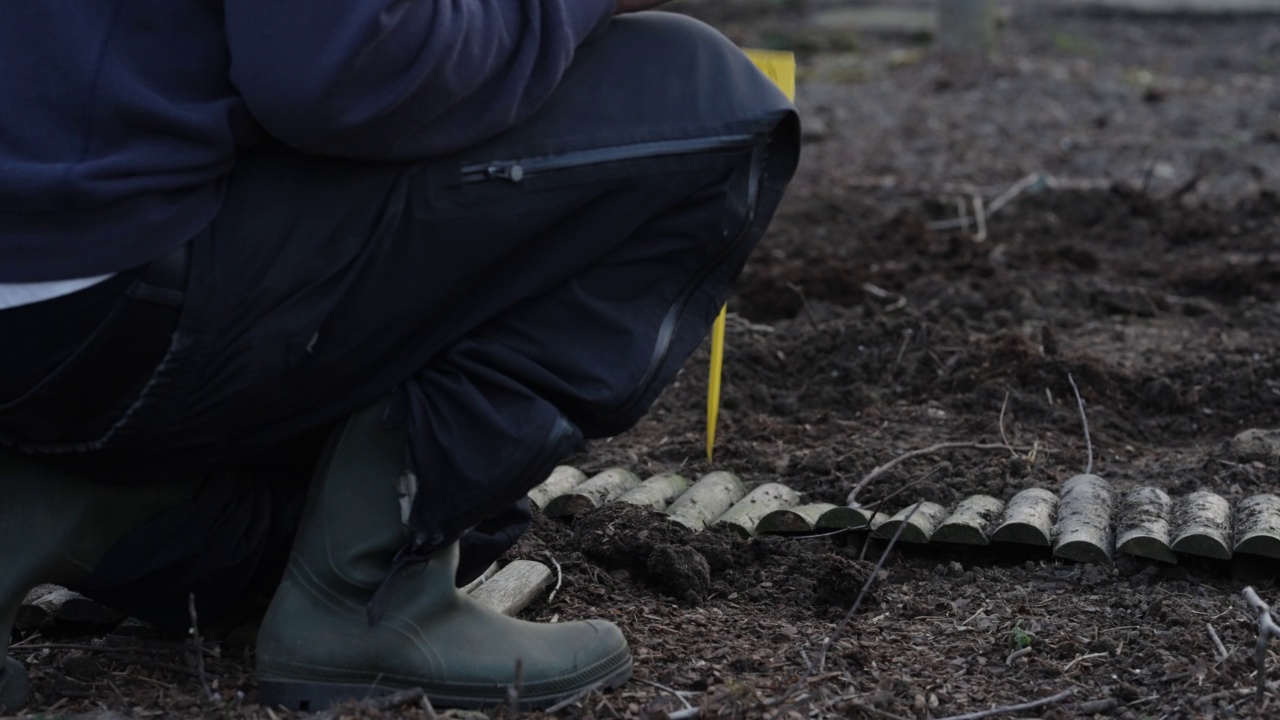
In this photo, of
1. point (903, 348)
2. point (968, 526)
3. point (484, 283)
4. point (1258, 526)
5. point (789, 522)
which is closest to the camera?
point (484, 283)

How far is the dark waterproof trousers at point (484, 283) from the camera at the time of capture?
73.9 inches

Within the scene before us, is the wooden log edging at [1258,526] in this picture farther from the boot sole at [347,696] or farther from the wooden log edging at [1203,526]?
the boot sole at [347,696]

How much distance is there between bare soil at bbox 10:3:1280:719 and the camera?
7.32ft

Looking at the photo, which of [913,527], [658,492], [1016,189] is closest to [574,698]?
[913,527]

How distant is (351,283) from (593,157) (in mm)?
358

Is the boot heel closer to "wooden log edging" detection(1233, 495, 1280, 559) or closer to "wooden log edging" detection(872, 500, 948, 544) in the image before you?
"wooden log edging" detection(872, 500, 948, 544)

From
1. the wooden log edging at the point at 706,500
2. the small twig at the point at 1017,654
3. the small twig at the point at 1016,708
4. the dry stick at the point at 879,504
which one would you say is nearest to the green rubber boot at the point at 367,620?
the small twig at the point at 1016,708

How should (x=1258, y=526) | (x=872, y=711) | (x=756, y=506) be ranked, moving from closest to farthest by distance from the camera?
(x=872, y=711) < (x=1258, y=526) < (x=756, y=506)

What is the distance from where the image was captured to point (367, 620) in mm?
2037

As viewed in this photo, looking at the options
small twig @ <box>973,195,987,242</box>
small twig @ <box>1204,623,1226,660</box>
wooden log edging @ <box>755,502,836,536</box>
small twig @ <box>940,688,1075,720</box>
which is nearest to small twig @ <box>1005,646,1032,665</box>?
small twig @ <box>940,688,1075,720</box>

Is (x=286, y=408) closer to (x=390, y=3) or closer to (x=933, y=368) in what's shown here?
(x=390, y=3)

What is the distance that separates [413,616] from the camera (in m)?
2.05

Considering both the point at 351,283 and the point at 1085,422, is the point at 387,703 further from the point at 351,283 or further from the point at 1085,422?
the point at 1085,422

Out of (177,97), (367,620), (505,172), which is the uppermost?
(177,97)
